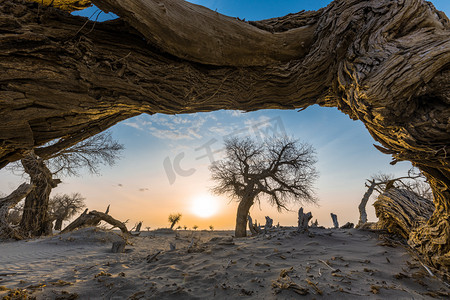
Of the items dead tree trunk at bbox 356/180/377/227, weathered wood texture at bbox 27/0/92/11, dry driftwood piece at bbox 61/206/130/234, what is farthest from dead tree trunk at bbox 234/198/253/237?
weathered wood texture at bbox 27/0/92/11

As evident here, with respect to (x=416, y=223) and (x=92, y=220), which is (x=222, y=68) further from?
(x=92, y=220)

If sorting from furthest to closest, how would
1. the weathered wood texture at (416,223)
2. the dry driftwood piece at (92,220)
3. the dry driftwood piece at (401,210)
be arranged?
the dry driftwood piece at (92,220) < the dry driftwood piece at (401,210) < the weathered wood texture at (416,223)

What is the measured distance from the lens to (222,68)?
2.75 m

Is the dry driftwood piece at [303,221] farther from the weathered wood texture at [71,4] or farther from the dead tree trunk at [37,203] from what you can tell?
the dead tree trunk at [37,203]

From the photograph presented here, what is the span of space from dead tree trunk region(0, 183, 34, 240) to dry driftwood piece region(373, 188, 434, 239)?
13348 mm

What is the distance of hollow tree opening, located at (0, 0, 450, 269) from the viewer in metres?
1.95

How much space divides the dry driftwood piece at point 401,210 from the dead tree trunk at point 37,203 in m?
13.4

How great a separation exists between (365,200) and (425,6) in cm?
1382

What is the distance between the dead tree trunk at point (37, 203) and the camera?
980 cm

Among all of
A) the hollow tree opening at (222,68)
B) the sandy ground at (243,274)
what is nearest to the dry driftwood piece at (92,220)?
the sandy ground at (243,274)

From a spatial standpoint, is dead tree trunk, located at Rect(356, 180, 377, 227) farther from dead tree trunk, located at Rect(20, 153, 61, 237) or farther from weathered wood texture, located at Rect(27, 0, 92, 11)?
dead tree trunk, located at Rect(20, 153, 61, 237)

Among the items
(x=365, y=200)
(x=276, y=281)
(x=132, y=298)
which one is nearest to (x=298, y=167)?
(x=365, y=200)

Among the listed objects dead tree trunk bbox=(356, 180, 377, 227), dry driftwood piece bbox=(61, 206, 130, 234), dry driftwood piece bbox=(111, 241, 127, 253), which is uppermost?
dead tree trunk bbox=(356, 180, 377, 227)

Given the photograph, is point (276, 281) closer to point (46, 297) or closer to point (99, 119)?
point (46, 297)
